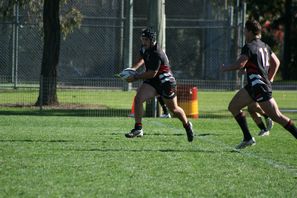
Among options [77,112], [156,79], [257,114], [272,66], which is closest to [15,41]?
[77,112]

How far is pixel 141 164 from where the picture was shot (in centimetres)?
981

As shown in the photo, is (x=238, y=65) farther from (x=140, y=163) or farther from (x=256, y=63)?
(x=140, y=163)

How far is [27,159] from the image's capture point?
33.1 feet

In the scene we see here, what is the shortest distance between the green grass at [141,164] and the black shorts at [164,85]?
801 mm

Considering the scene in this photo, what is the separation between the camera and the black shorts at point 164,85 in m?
12.8

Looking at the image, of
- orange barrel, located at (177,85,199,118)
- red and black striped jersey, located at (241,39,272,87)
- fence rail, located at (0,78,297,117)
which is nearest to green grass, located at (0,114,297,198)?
red and black striped jersey, located at (241,39,272,87)

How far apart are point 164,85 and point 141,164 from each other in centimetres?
324

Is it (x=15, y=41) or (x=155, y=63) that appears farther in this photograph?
(x=15, y=41)

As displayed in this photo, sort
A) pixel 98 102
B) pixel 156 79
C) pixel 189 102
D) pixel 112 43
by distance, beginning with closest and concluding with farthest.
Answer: pixel 156 79
pixel 189 102
pixel 98 102
pixel 112 43

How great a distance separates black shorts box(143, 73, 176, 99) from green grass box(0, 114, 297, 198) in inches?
31.5

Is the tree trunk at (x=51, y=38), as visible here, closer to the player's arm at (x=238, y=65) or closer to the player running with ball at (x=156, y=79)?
the player running with ball at (x=156, y=79)

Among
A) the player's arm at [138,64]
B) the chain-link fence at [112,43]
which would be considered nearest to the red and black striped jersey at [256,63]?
the player's arm at [138,64]

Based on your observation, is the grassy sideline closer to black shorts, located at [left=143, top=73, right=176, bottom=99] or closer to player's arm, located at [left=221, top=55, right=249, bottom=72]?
black shorts, located at [left=143, top=73, right=176, bottom=99]

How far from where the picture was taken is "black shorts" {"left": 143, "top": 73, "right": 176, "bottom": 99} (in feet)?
42.1
